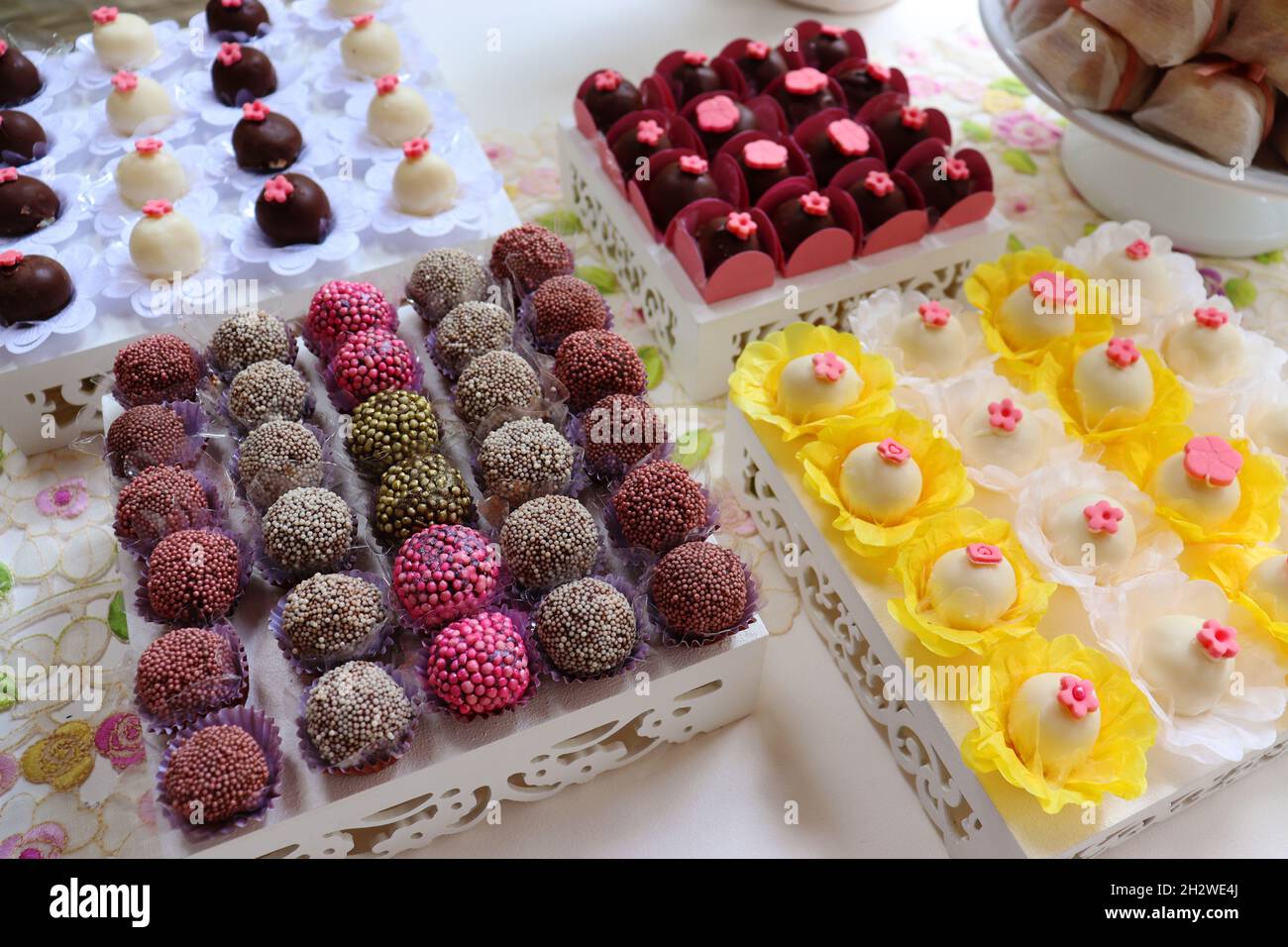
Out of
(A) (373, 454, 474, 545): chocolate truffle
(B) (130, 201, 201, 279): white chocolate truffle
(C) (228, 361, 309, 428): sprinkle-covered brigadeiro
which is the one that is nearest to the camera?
(A) (373, 454, 474, 545): chocolate truffle

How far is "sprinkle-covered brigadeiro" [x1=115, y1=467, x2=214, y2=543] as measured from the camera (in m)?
1.33

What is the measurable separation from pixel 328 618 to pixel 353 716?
4.8 inches

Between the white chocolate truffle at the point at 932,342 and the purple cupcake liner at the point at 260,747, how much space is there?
101cm

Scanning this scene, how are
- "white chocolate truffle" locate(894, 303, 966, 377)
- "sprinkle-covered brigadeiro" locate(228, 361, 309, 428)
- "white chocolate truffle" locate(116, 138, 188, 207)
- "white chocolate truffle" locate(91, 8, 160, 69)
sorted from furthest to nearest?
"white chocolate truffle" locate(91, 8, 160, 69), "white chocolate truffle" locate(116, 138, 188, 207), "white chocolate truffle" locate(894, 303, 966, 377), "sprinkle-covered brigadeiro" locate(228, 361, 309, 428)

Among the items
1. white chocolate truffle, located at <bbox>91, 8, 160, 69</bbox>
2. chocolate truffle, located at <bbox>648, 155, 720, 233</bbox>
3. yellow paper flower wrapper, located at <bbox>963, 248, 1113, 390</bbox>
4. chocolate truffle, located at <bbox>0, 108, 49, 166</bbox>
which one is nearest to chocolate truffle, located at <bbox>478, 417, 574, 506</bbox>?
chocolate truffle, located at <bbox>648, 155, 720, 233</bbox>

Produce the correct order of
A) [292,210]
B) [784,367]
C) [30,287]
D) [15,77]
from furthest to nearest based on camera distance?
[15,77]
[292,210]
[30,287]
[784,367]

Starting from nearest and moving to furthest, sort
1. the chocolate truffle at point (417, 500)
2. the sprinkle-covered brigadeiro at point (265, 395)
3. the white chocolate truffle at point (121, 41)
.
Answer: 1. the chocolate truffle at point (417, 500)
2. the sprinkle-covered brigadeiro at point (265, 395)
3. the white chocolate truffle at point (121, 41)

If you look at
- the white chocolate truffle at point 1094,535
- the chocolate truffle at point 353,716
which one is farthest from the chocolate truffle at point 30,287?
the white chocolate truffle at point 1094,535

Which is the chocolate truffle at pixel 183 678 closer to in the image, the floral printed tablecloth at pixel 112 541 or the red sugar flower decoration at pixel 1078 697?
the floral printed tablecloth at pixel 112 541

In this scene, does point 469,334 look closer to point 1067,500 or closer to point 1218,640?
point 1067,500

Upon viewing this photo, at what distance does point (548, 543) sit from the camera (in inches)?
50.4

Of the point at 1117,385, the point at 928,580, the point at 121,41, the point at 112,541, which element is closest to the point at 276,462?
the point at 112,541

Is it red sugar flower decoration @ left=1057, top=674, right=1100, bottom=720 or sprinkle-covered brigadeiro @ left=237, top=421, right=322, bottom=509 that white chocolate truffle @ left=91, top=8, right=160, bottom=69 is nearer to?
sprinkle-covered brigadeiro @ left=237, top=421, right=322, bottom=509

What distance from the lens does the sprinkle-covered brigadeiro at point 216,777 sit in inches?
44.1
